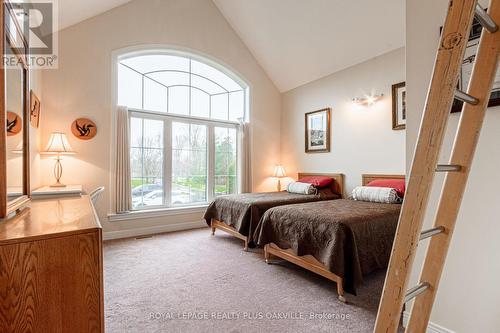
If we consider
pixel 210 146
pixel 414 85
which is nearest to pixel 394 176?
pixel 414 85

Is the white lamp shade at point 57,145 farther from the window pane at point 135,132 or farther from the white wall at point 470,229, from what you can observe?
the white wall at point 470,229

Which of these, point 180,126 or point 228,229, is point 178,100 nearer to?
point 180,126

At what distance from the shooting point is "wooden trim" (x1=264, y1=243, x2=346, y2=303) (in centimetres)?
207

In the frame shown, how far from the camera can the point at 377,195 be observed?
10.6ft

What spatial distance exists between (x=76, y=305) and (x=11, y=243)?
315mm

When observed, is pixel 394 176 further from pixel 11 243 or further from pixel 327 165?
pixel 11 243

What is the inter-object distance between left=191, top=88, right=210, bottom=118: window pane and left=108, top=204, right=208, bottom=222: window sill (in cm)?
170

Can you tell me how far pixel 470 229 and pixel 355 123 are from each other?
301 cm

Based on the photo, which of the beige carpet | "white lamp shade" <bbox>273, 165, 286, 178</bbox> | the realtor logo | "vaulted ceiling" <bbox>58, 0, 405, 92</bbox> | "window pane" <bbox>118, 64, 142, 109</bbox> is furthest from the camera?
"white lamp shade" <bbox>273, 165, 286, 178</bbox>

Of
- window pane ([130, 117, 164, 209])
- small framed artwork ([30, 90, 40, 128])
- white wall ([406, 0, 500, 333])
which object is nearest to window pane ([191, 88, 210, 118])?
window pane ([130, 117, 164, 209])

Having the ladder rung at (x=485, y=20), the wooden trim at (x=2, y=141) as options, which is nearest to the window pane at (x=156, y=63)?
the wooden trim at (x=2, y=141)

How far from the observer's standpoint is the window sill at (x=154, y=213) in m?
3.78

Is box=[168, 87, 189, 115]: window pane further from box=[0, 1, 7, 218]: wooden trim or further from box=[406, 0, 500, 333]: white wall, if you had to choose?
box=[406, 0, 500, 333]: white wall

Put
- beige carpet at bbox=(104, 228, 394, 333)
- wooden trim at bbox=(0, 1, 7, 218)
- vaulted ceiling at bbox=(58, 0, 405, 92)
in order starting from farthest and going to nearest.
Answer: vaulted ceiling at bbox=(58, 0, 405, 92) < beige carpet at bbox=(104, 228, 394, 333) < wooden trim at bbox=(0, 1, 7, 218)
